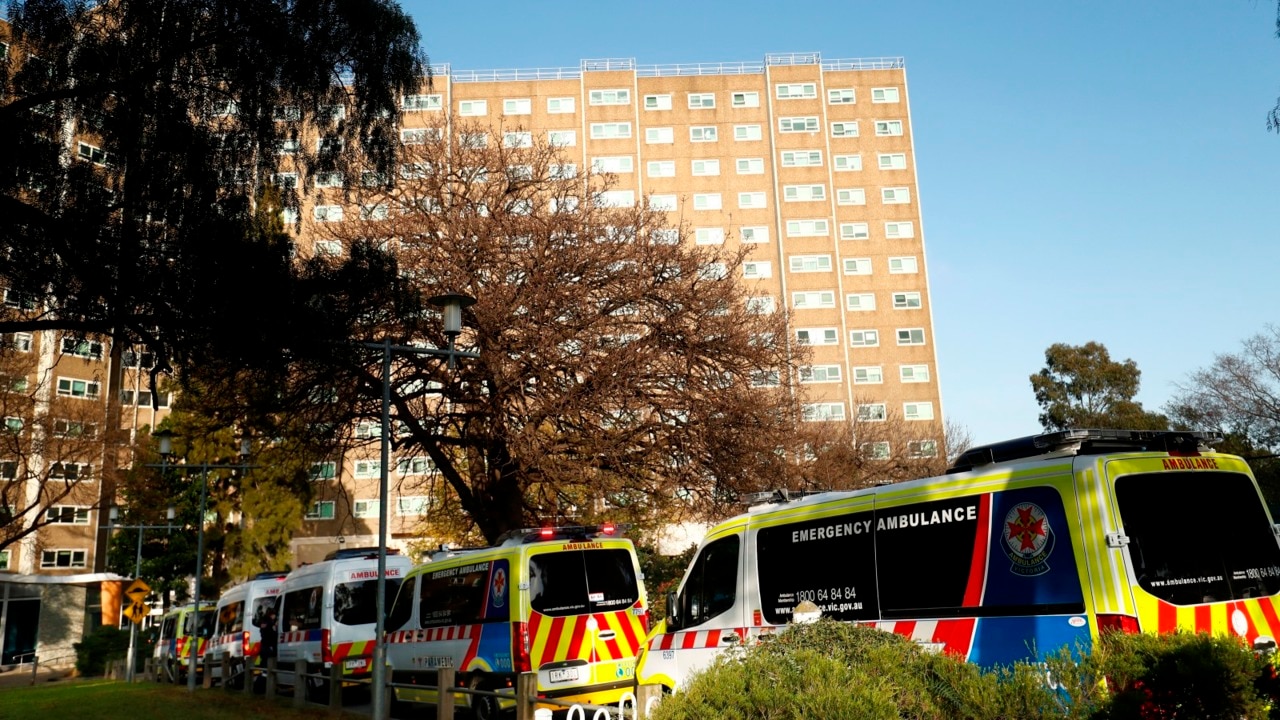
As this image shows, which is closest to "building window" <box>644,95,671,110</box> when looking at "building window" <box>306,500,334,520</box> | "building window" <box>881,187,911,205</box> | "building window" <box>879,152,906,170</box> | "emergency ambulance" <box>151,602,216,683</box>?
"building window" <box>879,152,906,170</box>

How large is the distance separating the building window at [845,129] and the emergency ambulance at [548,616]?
5947 cm

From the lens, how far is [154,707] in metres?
17.2

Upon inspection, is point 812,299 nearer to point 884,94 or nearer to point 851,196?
point 851,196

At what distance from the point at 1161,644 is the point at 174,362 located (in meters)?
13.3

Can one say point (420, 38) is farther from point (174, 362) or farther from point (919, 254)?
point (919, 254)

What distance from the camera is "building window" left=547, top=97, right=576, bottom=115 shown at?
66625 mm

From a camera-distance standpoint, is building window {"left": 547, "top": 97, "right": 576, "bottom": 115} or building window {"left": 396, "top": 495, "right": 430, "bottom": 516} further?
building window {"left": 547, "top": 97, "right": 576, "bottom": 115}

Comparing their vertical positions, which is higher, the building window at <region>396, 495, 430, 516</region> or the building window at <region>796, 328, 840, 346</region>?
the building window at <region>796, 328, 840, 346</region>

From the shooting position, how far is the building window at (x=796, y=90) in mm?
69000

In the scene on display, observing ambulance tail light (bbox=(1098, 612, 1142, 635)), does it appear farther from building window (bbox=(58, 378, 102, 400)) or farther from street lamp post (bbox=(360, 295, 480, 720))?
building window (bbox=(58, 378, 102, 400))

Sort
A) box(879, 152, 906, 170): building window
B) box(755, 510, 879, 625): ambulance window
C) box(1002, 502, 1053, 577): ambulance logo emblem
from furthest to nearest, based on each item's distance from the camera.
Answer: box(879, 152, 906, 170): building window < box(755, 510, 879, 625): ambulance window < box(1002, 502, 1053, 577): ambulance logo emblem

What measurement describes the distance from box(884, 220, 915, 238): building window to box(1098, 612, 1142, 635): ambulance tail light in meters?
62.7

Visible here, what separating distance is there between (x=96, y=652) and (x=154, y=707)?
94.9 feet

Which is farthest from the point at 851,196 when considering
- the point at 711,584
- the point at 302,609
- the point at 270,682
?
the point at 711,584
